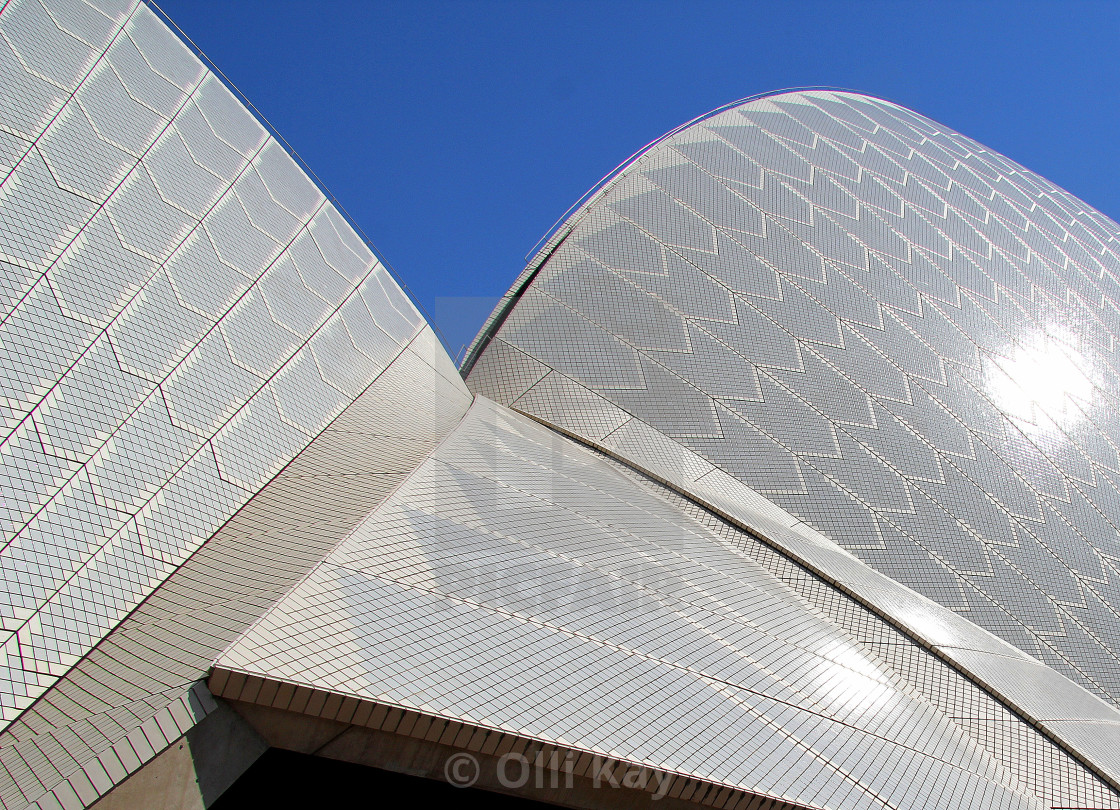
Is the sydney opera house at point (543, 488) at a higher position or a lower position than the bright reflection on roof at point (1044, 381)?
lower

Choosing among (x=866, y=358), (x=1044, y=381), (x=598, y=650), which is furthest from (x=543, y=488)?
(x=1044, y=381)

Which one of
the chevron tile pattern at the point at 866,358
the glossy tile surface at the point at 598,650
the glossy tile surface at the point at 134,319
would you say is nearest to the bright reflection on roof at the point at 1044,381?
the chevron tile pattern at the point at 866,358

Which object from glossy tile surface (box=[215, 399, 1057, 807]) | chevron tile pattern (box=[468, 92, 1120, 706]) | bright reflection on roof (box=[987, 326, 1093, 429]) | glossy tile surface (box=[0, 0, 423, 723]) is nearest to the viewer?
glossy tile surface (box=[215, 399, 1057, 807])

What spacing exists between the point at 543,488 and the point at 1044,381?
8301mm

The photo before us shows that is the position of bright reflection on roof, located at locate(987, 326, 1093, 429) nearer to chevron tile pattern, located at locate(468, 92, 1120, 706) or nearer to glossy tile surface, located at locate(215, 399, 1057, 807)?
chevron tile pattern, located at locate(468, 92, 1120, 706)

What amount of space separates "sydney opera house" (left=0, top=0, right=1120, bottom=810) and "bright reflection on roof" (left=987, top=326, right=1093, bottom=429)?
0.06 meters

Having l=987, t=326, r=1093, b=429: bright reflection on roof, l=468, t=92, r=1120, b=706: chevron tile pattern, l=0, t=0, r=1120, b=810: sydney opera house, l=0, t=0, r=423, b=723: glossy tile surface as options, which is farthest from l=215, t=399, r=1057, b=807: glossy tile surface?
l=987, t=326, r=1093, b=429: bright reflection on roof

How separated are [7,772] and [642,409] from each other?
8.17 meters

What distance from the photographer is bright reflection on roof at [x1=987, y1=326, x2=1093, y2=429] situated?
10766 mm

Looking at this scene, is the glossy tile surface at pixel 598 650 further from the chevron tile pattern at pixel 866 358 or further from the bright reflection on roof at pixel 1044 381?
the bright reflection on roof at pixel 1044 381

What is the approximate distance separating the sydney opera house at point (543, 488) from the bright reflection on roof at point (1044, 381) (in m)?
0.06

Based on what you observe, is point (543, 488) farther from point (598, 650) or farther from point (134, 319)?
point (134, 319)

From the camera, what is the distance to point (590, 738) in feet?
15.4

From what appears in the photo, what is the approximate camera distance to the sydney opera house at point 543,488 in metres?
4.69
